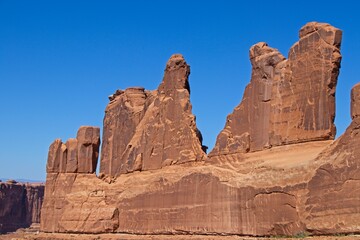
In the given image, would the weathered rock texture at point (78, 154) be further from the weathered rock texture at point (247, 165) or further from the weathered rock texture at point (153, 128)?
the weathered rock texture at point (247, 165)

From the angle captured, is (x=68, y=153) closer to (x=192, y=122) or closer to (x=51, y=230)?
(x=51, y=230)

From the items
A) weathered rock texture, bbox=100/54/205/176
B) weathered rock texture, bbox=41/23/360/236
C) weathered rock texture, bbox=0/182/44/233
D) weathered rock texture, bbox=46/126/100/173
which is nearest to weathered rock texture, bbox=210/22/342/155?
weathered rock texture, bbox=41/23/360/236

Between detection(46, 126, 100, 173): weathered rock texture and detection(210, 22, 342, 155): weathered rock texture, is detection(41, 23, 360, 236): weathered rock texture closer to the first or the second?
detection(210, 22, 342, 155): weathered rock texture

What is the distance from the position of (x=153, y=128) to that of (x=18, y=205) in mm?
63914

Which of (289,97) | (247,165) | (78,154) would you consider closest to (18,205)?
(78,154)

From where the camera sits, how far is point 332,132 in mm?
26891

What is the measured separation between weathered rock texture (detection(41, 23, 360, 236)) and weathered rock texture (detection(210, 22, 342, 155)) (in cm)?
4

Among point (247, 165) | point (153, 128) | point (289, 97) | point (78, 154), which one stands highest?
point (153, 128)

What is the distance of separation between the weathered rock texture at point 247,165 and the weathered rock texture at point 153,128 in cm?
6

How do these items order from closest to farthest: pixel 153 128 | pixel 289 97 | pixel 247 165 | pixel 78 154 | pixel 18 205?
pixel 289 97
pixel 247 165
pixel 153 128
pixel 78 154
pixel 18 205

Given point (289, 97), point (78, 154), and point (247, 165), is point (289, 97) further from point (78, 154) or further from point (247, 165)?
point (78, 154)

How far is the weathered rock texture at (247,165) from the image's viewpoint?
82.6 ft

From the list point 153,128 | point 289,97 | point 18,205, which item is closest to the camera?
point 289,97

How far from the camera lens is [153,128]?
3797cm
